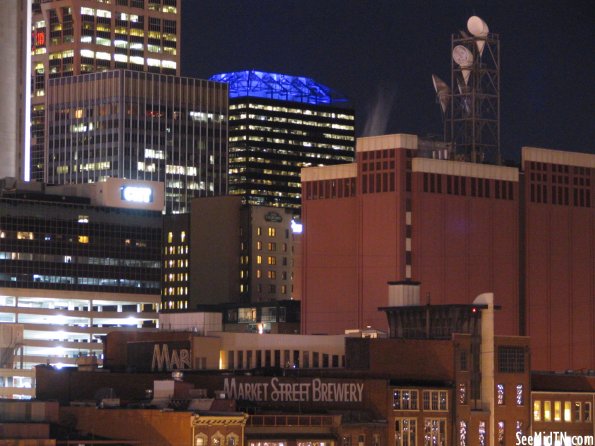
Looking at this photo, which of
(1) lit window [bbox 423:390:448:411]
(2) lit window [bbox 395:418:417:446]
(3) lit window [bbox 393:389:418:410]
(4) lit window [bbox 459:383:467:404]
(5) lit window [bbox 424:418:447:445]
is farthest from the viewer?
(4) lit window [bbox 459:383:467:404]

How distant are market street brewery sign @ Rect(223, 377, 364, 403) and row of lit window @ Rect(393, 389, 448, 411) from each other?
475 centimetres

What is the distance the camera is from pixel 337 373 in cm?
19375

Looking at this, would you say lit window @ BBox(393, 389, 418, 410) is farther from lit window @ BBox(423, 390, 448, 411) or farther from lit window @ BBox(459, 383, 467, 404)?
lit window @ BBox(459, 383, 467, 404)

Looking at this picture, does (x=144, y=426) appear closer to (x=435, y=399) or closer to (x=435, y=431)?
(x=435, y=431)

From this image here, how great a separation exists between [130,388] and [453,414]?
109 feet

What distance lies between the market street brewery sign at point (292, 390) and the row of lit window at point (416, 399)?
4.75 meters

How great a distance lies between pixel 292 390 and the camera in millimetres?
185250

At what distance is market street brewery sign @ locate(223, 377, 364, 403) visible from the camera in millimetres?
183625

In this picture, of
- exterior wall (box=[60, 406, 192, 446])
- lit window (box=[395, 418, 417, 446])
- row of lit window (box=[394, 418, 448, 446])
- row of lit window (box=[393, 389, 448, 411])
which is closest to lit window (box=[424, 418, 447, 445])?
row of lit window (box=[394, 418, 448, 446])

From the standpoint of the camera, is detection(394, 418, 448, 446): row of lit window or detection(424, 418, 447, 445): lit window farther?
detection(424, 418, 447, 445): lit window

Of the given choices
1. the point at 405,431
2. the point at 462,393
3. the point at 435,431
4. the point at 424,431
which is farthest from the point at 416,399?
the point at 462,393

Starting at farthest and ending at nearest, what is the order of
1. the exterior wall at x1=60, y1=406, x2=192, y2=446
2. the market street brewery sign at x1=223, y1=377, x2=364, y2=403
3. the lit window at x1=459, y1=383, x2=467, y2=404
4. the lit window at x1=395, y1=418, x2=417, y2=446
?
the lit window at x1=459, y1=383, x2=467, y2=404 < the lit window at x1=395, y1=418, x2=417, y2=446 < the market street brewery sign at x1=223, y1=377, x2=364, y2=403 < the exterior wall at x1=60, y1=406, x2=192, y2=446

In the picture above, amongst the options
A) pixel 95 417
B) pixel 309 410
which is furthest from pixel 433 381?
pixel 95 417

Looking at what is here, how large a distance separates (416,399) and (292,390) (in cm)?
1405
